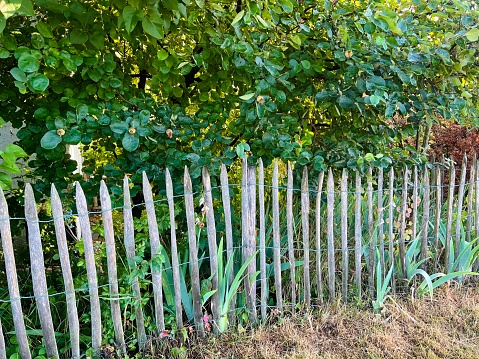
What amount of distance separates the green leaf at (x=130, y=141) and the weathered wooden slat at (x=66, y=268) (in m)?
0.45

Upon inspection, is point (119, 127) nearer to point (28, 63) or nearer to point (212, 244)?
point (28, 63)

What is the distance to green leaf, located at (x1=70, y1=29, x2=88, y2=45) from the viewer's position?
2.28 meters

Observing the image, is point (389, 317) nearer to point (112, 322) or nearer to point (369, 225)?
point (369, 225)

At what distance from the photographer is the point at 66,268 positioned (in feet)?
6.75

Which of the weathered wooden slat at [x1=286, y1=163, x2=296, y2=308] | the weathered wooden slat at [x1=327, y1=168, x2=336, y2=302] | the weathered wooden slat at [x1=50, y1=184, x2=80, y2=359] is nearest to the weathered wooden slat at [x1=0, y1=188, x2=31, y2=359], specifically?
the weathered wooden slat at [x1=50, y1=184, x2=80, y2=359]

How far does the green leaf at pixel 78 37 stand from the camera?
2275 mm

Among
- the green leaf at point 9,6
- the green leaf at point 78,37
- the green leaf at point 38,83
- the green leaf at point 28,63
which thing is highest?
the green leaf at point 78,37

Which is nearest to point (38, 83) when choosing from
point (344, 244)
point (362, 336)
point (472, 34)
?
point (344, 244)

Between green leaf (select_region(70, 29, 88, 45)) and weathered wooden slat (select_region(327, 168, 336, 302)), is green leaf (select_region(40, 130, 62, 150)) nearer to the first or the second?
green leaf (select_region(70, 29, 88, 45))

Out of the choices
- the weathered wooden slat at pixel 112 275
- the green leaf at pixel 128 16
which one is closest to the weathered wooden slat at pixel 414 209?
the weathered wooden slat at pixel 112 275

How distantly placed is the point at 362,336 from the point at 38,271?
1941mm

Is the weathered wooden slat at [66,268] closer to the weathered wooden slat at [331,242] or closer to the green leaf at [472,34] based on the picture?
the weathered wooden slat at [331,242]

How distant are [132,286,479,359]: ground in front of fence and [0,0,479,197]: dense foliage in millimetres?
1043

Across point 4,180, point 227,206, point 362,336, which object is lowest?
point 362,336
